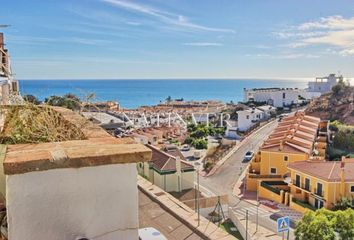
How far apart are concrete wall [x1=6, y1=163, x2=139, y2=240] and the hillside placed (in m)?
42.2

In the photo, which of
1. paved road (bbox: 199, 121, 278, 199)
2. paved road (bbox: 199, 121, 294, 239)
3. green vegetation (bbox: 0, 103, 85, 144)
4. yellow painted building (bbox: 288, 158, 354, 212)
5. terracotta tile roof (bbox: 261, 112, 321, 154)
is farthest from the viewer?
terracotta tile roof (bbox: 261, 112, 321, 154)

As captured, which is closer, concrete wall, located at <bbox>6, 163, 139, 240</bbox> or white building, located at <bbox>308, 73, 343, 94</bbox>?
concrete wall, located at <bbox>6, 163, 139, 240</bbox>

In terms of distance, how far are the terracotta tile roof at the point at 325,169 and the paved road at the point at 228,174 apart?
4403 mm

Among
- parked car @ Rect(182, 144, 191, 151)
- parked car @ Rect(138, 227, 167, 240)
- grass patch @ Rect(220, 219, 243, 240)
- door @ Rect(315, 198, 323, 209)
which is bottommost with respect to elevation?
door @ Rect(315, 198, 323, 209)

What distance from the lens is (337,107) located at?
45812 millimetres

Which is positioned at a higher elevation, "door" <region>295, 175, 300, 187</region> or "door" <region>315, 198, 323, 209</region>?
"door" <region>295, 175, 300, 187</region>

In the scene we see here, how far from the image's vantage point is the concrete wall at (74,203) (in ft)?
5.32

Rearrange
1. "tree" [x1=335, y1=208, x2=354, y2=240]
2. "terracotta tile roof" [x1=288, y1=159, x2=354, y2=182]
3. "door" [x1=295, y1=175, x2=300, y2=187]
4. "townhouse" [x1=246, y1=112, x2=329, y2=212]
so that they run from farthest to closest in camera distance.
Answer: "door" [x1=295, y1=175, x2=300, y2=187]
"townhouse" [x1=246, y1=112, x2=329, y2=212]
"terracotta tile roof" [x1=288, y1=159, x2=354, y2=182]
"tree" [x1=335, y1=208, x2=354, y2=240]

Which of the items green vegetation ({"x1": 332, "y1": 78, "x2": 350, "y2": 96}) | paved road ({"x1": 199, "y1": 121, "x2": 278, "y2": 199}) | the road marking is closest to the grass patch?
the road marking

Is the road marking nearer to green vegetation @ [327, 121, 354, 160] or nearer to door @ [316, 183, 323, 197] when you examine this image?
door @ [316, 183, 323, 197]

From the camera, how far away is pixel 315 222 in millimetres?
13070

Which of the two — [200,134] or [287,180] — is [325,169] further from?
[200,134]

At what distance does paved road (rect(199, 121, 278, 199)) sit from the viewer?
23.7 meters

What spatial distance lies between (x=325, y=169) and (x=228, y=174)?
7491 mm
